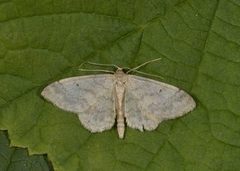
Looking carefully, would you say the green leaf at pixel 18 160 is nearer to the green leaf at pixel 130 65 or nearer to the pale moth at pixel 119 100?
the green leaf at pixel 130 65

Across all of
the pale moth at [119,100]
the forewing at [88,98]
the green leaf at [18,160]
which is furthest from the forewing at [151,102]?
the green leaf at [18,160]

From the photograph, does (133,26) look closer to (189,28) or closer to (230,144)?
(189,28)

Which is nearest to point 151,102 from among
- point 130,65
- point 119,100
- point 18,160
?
point 119,100

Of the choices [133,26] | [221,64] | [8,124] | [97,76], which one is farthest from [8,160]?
[221,64]

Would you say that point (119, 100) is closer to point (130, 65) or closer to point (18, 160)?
point (130, 65)

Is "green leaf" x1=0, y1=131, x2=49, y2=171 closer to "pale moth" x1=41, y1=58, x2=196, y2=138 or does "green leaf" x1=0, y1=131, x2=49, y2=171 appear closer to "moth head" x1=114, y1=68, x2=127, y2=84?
"pale moth" x1=41, y1=58, x2=196, y2=138

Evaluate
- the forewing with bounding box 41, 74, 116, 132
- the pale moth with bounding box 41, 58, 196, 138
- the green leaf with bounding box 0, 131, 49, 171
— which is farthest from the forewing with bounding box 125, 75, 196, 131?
the green leaf with bounding box 0, 131, 49, 171
